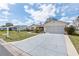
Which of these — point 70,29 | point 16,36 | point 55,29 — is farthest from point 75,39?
point 16,36

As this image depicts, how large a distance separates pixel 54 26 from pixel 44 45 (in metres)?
0.40

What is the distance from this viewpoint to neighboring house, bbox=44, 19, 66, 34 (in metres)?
2.93

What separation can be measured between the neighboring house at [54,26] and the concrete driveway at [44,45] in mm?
95

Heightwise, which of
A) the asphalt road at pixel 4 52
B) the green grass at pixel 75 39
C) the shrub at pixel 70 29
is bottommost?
the asphalt road at pixel 4 52

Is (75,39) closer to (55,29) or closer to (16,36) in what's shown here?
(55,29)

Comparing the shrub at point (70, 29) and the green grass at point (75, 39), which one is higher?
the shrub at point (70, 29)

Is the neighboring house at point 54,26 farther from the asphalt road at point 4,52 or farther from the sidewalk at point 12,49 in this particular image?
the asphalt road at point 4,52

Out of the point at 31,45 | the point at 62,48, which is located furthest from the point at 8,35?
the point at 62,48

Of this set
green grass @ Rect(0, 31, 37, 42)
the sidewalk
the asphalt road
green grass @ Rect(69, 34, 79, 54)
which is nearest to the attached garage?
green grass @ Rect(69, 34, 79, 54)

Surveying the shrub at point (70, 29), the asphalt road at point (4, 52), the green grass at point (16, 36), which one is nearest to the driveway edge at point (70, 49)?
the shrub at point (70, 29)

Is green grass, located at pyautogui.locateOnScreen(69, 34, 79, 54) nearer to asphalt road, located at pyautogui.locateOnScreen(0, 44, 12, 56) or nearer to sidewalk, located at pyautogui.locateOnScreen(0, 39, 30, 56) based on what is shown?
sidewalk, located at pyautogui.locateOnScreen(0, 39, 30, 56)

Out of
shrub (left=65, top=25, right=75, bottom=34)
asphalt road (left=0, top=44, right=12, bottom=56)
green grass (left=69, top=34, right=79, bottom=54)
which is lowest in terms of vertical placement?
asphalt road (left=0, top=44, right=12, bottom=56)

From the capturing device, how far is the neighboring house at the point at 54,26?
2.93 meters

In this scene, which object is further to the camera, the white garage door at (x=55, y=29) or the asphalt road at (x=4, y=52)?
the white garage door at (x=55, y=29)
